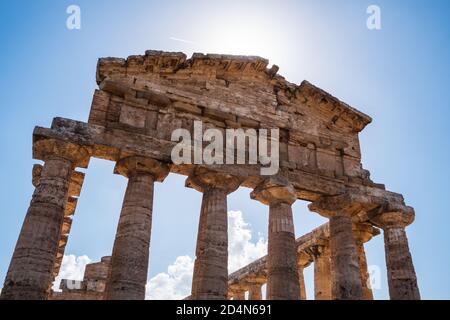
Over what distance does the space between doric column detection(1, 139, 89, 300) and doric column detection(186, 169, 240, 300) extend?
398cm

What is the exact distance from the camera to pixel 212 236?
14.0 meters

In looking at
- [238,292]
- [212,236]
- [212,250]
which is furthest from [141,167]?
[238,292]

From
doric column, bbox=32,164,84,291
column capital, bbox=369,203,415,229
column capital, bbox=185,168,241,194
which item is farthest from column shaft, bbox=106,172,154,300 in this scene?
column capital, bbox=369,203,415,229

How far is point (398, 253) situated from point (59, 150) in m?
11.9

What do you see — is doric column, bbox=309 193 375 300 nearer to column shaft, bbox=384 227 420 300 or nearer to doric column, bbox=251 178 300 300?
column shaft, bbox=384 227 420 300

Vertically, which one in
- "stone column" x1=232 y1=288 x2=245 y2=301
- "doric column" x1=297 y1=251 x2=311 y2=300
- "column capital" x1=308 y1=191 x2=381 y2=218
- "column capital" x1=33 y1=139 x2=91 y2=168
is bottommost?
"stone column" x1=232 y1=288 x2=245 y2=301

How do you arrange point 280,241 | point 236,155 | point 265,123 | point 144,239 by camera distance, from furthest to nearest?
point 265,123
point 236,155
point 280,241
point 144,239

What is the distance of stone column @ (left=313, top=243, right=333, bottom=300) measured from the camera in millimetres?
19263

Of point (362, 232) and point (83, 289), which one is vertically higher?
point (362, 232)

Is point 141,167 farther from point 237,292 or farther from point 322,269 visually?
point 237,292

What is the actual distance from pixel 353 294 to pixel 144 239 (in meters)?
7.18
